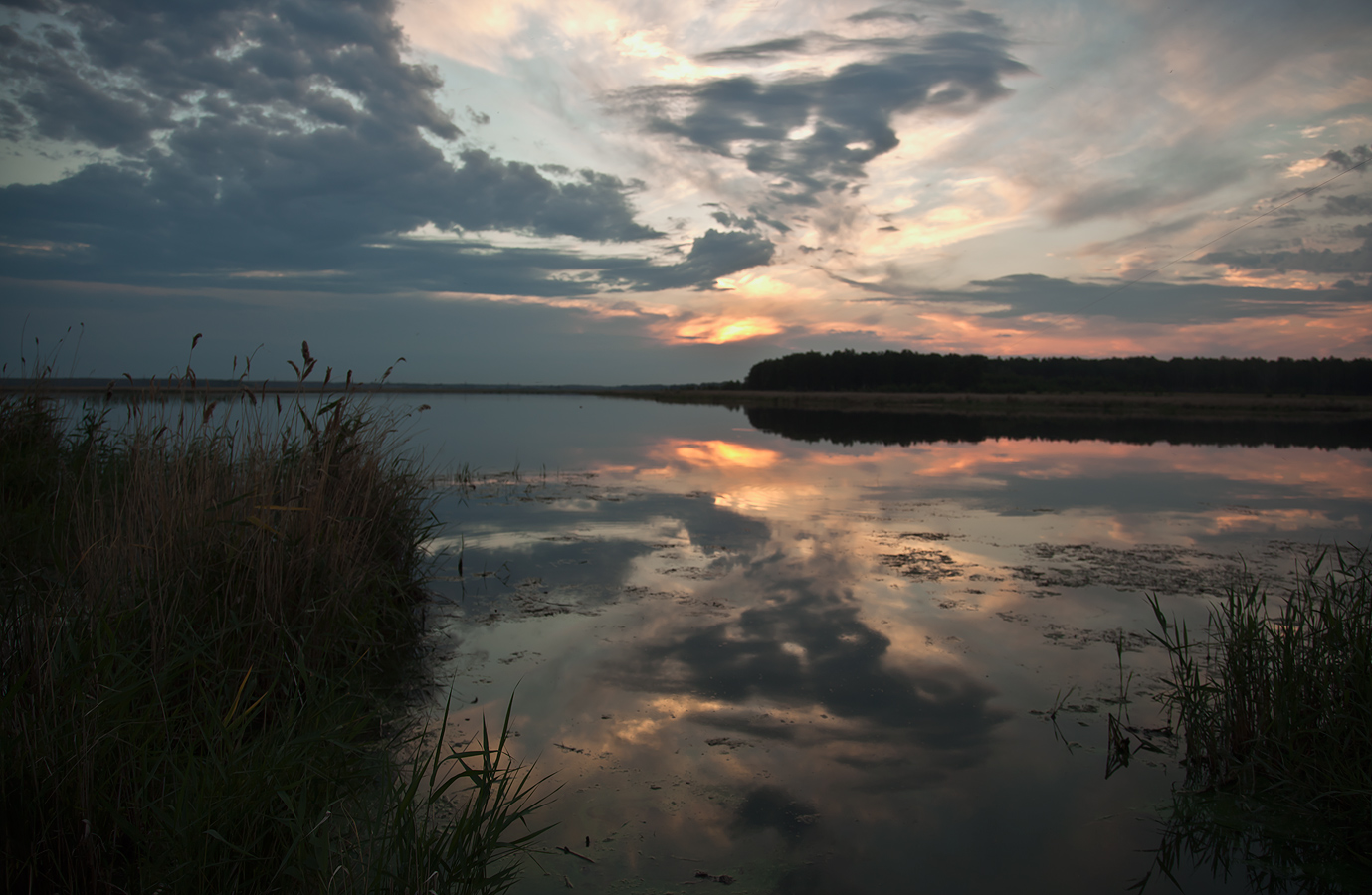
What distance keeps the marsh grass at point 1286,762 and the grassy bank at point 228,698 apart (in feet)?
11.3

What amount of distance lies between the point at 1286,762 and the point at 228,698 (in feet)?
18.1

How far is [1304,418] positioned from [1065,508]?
118 ft

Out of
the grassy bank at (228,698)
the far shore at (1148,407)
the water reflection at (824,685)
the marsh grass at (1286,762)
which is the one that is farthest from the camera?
the far shore at (1148,407)

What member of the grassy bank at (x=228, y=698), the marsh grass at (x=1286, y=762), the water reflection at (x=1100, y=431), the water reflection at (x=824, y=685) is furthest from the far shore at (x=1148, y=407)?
the grassy bank at (x=228, y=698)

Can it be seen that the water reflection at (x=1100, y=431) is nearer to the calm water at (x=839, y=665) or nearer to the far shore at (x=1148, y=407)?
the far shore at (x=1148, y=407)

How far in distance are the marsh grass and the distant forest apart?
6872 cm

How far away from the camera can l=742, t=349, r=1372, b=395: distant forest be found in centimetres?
6338

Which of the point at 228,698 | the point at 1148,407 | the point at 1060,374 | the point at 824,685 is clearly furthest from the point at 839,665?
the point at 1060,374

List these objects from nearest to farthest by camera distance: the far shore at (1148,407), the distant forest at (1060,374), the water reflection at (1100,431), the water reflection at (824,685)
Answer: the water reflection at (824,685) < the water reflection at (1100,431) < the far shore at (1148,407) < the distant forest at (1060,374)

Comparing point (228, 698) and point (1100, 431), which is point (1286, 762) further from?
point (1100, 431)

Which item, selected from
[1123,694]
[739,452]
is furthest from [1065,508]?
[739,452]

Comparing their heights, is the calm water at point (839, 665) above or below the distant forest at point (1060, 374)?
below

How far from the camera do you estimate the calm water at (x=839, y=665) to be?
328 centimetres

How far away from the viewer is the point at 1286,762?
3.64 metres
